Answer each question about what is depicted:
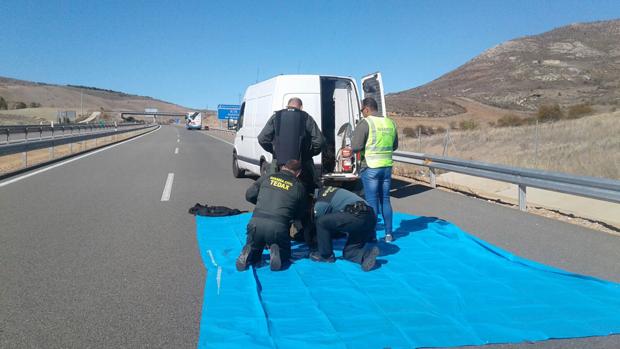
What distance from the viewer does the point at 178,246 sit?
6863 mm

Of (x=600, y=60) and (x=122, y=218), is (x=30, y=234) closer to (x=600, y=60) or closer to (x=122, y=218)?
(x=122, y=218)

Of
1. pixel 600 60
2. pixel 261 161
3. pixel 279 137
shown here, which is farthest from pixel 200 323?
pixel 600 60

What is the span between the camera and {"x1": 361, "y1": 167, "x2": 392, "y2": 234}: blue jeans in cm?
729

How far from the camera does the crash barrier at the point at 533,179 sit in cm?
838

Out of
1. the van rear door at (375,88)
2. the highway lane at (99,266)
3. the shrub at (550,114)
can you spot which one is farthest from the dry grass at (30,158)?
the shrub at (550,114)

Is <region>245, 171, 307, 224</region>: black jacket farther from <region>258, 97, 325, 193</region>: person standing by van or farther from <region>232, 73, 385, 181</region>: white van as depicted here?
<region>232, 73, 385, 181</region>: white van

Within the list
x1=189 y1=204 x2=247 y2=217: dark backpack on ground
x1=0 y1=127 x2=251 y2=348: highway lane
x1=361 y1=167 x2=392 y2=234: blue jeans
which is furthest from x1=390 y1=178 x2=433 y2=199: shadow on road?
x1=361 y1=167 x2=392 y2=234: blue jeans

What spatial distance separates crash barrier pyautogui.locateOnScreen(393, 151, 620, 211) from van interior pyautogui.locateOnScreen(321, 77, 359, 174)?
2999 millimetres

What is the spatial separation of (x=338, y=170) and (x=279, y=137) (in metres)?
3.51

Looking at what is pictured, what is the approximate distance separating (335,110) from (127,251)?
543cm

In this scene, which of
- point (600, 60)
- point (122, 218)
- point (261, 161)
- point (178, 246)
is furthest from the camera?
point (600, 60)

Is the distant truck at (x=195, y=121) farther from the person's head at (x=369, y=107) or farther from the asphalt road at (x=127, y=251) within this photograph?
the person's head at (x=369, y=107)

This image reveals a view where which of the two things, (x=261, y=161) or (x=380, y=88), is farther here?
(x=261, y=161)

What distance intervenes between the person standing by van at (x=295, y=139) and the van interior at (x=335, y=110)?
132 inches
